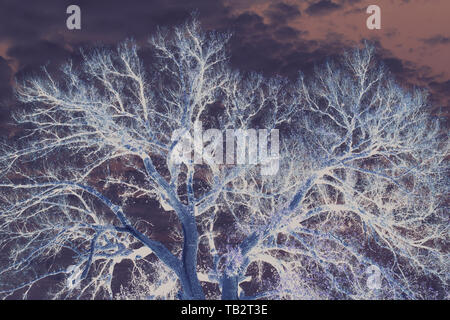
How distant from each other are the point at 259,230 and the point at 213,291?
20.0 feet

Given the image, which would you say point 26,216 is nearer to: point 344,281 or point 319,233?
point 319,233

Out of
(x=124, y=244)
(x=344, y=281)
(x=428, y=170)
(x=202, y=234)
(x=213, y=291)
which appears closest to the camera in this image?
(x=428, y=170)

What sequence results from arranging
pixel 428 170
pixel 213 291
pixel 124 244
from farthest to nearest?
1. pixel 213 291
2. pixel 124 244
3. pixel 428 170

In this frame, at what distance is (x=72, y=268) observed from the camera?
45.8 ft

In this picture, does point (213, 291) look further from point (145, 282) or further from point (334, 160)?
point (334, 160)

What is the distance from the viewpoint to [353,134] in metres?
14.1

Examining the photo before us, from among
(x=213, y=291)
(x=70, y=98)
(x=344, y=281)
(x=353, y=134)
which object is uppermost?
(x=70, y=98)

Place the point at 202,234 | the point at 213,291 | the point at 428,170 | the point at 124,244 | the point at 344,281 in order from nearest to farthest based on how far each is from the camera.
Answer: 1. the point at 428,170
2. the point at 344,281
3. the point at 124,244
4. the point at 202,234
5. the point at 213,291

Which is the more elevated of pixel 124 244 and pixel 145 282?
pixel 124 244

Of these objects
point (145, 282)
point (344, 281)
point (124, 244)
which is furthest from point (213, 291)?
point (344, 281)

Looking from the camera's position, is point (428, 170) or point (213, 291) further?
point (213, 291)

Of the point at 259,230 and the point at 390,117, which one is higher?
the point at 390,117
